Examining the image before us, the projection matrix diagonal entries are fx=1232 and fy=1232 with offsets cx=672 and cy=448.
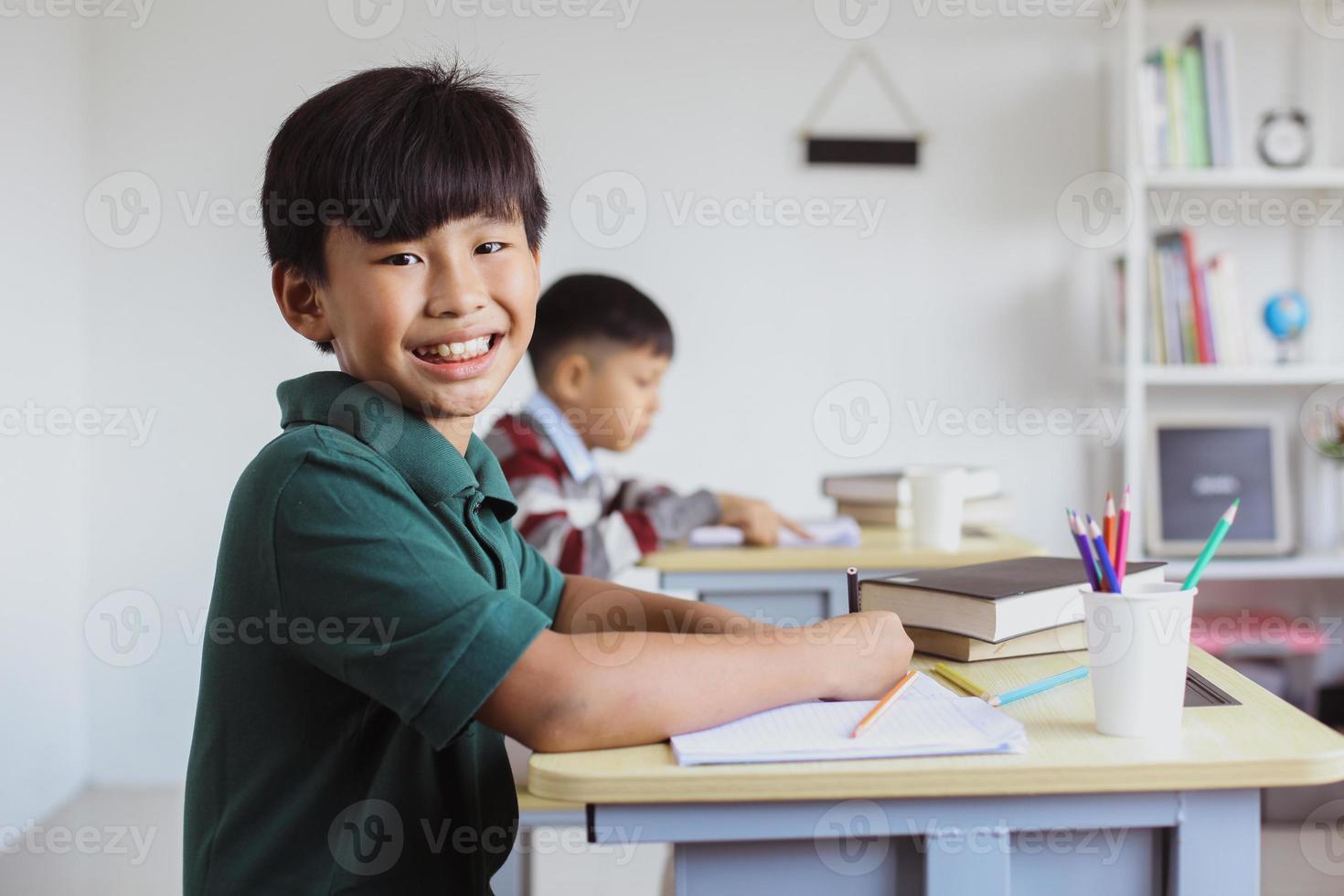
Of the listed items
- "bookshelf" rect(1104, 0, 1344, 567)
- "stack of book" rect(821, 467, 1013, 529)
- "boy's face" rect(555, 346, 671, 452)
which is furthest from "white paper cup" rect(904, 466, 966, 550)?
"bookshelf" rect(1104, 0, 1344, 567)

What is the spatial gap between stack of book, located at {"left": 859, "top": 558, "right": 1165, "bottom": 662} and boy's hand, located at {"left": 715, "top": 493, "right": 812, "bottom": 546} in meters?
0.96

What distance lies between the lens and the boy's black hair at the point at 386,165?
39.3 inches

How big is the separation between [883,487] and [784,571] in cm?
52

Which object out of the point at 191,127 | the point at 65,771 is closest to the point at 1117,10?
the point at 191,127

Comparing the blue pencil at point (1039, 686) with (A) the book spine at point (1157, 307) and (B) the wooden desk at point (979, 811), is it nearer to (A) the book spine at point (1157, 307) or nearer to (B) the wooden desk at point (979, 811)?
(B) the wooden desk at point (979, 811)

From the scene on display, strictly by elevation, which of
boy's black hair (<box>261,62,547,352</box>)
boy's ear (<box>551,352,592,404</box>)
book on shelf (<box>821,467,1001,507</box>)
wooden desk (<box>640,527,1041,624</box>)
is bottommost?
wooden desk (<box>640,527,1041,624</box>)

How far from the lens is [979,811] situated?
0.85 m

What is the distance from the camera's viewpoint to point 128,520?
323 centimetres

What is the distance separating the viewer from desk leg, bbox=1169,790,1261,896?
0.85 metres

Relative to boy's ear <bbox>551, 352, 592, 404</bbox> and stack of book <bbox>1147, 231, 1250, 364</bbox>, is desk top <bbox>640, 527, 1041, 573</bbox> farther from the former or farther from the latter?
Result: stack of book <bbox>1147, 231, 1250, 364</bbox>

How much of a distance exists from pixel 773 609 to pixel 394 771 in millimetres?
1220

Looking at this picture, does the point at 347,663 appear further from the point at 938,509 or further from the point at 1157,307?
the point at 1157,307

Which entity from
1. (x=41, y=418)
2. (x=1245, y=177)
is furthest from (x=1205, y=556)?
(x=41, y=418)

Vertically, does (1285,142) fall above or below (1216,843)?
above
